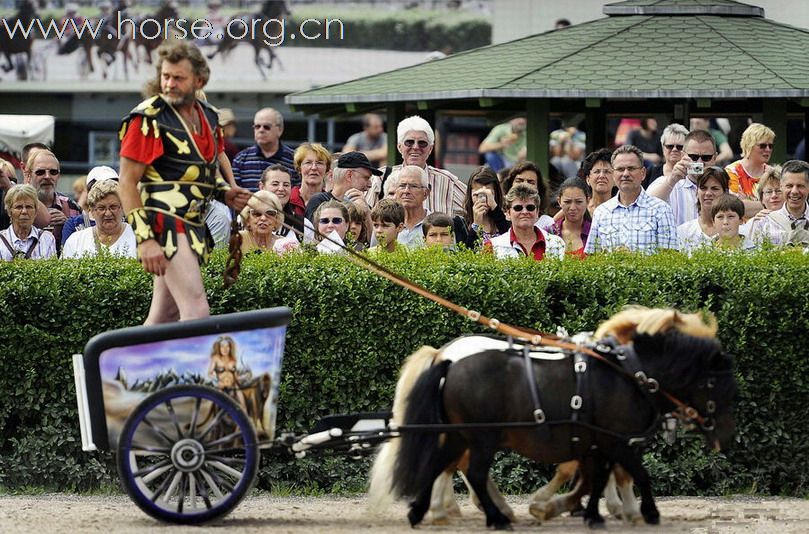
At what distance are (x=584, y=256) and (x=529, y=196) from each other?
1.05m

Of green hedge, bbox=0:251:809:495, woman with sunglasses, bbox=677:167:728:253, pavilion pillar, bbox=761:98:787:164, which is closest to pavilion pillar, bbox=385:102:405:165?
pavilion pillar, bbox=761:98:787:164

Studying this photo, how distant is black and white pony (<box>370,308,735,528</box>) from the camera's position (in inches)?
312

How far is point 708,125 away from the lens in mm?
23188

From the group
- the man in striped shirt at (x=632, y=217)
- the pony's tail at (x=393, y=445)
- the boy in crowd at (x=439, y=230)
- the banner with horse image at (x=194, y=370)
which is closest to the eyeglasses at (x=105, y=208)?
the boy in crowd at (x=439, y=230)

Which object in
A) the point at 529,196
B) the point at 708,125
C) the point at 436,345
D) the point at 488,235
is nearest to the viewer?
the point at 436,345

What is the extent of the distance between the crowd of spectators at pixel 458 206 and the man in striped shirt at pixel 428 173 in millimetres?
11

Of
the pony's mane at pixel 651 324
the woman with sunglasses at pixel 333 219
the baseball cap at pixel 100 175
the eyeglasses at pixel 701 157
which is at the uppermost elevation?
the eyeglasses at pixel 701 157

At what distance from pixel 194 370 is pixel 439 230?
320 cm

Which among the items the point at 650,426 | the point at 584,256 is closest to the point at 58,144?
the point at 584,256

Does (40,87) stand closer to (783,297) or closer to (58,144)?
(58,144)

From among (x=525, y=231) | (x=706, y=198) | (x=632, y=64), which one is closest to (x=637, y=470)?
(x=525, y=231)

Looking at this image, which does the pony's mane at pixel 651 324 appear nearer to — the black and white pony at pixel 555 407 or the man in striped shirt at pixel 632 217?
the black and white pony at pixel 555 407

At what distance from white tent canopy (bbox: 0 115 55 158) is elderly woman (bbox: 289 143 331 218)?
8.42 metres

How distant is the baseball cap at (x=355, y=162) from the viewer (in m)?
13.0
